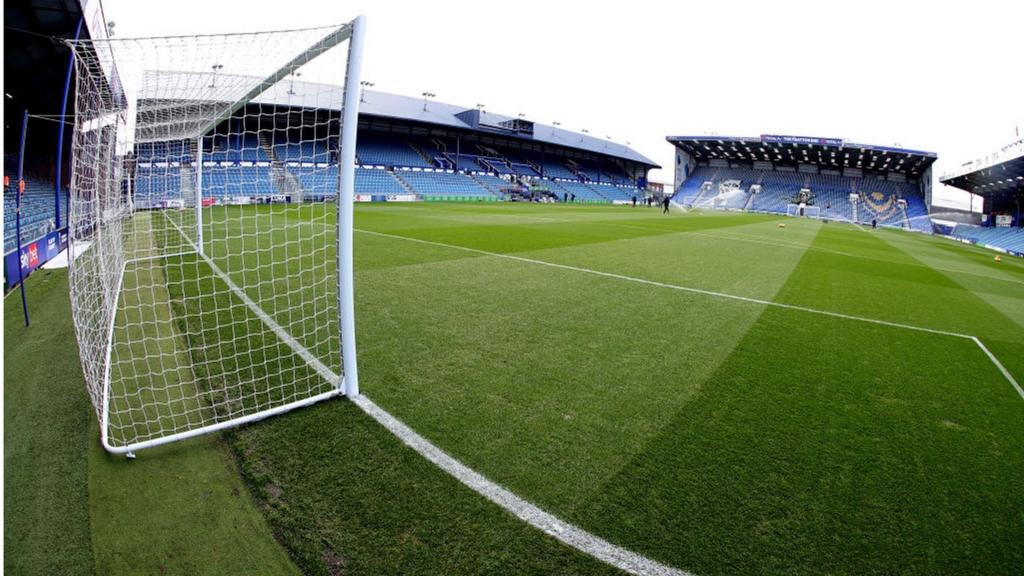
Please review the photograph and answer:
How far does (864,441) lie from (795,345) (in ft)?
7.46

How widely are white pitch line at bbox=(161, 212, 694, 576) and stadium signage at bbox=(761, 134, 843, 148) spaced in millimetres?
60277

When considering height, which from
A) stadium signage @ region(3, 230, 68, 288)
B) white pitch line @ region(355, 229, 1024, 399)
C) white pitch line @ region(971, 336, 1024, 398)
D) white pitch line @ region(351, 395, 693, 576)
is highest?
stadium signage @ region(3, 230, 68, 288)

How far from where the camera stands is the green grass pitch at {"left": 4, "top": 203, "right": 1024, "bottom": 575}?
249cm

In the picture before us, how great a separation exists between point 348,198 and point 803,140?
196 feet

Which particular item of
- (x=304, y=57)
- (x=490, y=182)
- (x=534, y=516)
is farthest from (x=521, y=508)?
(x=490, y=182)

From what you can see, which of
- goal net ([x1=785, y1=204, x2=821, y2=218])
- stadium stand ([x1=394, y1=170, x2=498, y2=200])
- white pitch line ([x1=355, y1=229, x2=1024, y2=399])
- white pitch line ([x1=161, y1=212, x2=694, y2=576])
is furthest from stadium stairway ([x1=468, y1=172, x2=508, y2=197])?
white pitch line ([x1=161, y1=212, x2=694, y2=576])

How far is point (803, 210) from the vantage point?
5891 cm

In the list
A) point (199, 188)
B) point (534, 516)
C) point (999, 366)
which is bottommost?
point (534, 516)

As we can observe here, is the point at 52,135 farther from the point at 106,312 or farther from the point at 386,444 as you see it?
the point at 386,444

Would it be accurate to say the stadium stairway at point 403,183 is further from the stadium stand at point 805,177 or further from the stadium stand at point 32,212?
the stadium stand at point 805,177

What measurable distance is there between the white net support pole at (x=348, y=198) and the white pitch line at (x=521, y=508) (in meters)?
0.32

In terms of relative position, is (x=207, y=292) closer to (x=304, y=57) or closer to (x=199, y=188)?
(x=199, y=188)

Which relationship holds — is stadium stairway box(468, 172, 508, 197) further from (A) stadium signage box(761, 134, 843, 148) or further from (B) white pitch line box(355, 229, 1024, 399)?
(B) white pitch line box(355, 229, 1024, 399)

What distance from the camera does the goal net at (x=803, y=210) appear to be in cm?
5888
